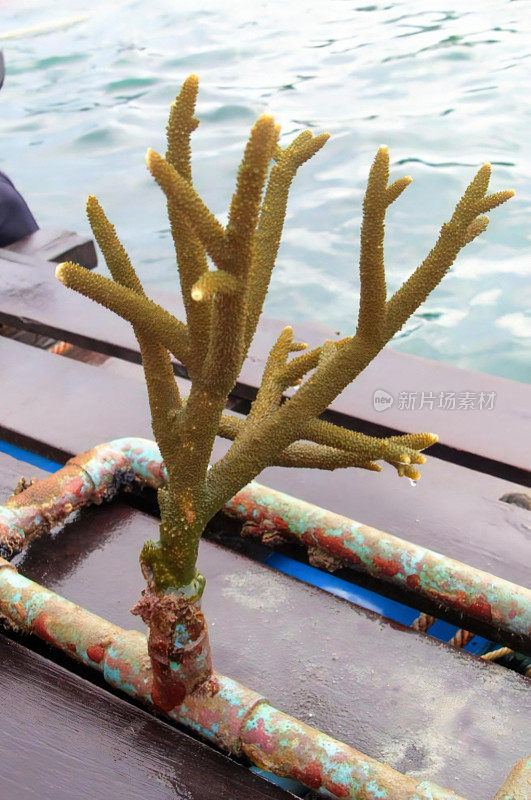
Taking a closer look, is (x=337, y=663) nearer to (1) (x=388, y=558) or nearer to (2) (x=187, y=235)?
(1) (x=388, y=558)

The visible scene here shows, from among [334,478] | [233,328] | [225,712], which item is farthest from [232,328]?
[334,478]

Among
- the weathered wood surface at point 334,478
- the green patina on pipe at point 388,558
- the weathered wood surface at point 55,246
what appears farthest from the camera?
the weathered wood surface at point 55,246

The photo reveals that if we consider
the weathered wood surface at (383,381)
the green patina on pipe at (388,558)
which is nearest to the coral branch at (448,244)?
the green patina on pipe at (388,558)

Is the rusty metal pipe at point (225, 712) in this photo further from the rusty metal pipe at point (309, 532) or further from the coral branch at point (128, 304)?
the coral branch at point (128, 304)

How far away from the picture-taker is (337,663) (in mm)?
1258

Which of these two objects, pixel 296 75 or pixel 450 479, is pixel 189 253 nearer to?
pixel 450 479

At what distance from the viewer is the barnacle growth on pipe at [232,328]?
0.76 m

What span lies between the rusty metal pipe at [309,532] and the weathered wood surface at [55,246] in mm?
1725

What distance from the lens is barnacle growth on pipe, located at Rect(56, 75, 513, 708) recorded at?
2.49 ft

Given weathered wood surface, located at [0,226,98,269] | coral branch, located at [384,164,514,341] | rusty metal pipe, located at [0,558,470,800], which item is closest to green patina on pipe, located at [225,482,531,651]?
rusty metal pipe, located at [0,558,470,800]

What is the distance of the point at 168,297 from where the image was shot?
8.77 feet

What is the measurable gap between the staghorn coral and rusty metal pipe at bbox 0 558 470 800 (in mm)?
197

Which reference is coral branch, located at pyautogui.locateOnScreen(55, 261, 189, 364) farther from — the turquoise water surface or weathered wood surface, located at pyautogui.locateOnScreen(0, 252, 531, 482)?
the turquoise water surface

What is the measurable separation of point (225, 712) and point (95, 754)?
8.0 inches
